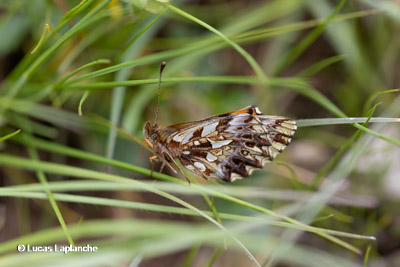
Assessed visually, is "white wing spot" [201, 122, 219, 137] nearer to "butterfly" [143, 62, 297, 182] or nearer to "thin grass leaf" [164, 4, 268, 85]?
"butterfly" [143, 62, 297, 182]

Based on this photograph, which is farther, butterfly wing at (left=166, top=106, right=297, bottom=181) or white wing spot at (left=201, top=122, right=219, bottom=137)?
white wing spot at (left=201, top=122, right=219, bottom=137)

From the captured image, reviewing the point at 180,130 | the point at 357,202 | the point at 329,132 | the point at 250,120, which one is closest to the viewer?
the point at 250,120

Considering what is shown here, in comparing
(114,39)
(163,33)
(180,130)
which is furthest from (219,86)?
(180,130)

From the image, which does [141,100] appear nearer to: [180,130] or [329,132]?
[180,130]

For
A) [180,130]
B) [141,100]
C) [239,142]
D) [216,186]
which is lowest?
[216,186]

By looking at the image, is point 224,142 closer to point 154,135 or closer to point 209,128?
point 209,128

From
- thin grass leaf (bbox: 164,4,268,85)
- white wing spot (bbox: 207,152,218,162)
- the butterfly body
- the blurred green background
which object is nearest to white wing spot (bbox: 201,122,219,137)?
the butterfly body

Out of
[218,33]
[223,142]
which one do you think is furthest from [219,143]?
[218,33]
